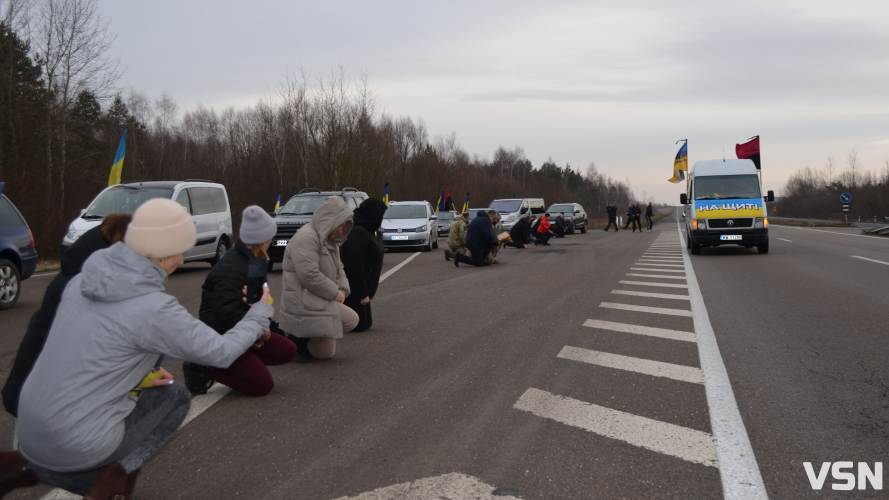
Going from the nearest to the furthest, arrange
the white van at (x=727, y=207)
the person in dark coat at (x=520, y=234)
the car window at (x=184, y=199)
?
the car window at (x=184, y=199)
the white van at (x=727, y=207)
the person in dark coat at (x=520, y=234)

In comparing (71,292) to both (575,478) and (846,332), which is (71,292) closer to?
(575,478)

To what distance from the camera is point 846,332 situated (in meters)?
7.29

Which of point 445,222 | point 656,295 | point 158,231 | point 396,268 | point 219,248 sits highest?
point 158,231

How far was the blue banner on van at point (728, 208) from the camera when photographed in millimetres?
18812

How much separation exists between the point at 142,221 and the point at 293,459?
5.48ft

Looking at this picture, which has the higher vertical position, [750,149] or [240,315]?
[750,149]

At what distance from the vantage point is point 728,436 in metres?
4.07

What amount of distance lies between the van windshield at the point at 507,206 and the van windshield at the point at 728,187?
16.2 metres

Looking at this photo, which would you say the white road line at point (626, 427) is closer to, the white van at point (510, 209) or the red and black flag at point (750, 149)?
the red and black flag at point (750, 149)

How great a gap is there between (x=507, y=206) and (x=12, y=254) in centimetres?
2774

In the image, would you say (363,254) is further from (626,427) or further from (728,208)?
(728,208)

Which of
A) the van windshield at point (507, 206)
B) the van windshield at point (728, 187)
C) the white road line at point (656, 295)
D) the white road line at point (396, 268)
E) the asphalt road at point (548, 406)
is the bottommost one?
the white road line at point (396, 268)

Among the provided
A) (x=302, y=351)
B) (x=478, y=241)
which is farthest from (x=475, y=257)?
(x=302, y=351)

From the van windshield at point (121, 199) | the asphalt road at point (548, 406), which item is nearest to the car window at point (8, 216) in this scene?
the asphalt road at point (548, 406)
